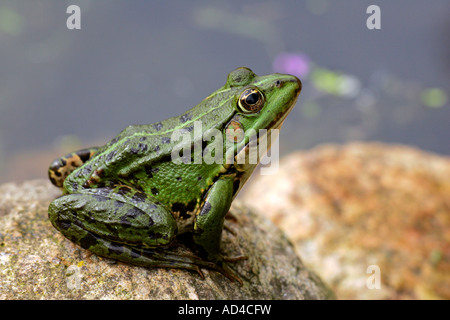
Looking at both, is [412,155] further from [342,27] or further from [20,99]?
[20,99]

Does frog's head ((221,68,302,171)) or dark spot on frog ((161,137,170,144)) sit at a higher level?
frog's head ((221,68,302,171))

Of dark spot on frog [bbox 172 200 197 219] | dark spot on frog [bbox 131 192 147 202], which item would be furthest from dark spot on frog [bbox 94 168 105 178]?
dark spot on frog [bbox 172 200 197 219]

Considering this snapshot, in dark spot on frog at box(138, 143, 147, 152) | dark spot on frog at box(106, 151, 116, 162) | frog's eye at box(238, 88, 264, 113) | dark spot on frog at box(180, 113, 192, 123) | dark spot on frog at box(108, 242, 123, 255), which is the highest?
frog's eye at box(238, 88, 264, 113)

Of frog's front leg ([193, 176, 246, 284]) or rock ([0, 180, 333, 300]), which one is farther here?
frog's front leg ([193, 176, 246, 284])

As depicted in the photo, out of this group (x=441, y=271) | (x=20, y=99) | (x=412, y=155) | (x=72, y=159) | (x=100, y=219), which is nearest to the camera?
(x=100, y=219)

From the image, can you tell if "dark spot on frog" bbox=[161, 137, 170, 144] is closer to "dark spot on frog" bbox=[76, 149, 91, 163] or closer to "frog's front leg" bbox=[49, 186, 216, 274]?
"frog's front leg" bbox=[49, 186, 216, 274]

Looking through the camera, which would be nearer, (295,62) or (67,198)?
(67,198)

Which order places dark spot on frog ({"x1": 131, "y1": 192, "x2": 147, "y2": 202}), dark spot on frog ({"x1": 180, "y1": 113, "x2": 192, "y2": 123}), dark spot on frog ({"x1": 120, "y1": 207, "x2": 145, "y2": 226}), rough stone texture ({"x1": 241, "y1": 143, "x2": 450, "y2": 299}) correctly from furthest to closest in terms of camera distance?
rough stone texture ({"x1": 241, "y1": 143, "x2": 450, "y2": 299}) → dark spot on frog ({"x1": 180, "y1": 113, "x2": 192, "y2": 123}) → dark spot on frog ({"x1": 131, "y1": 192, "x2": 147, "y2": 202}) → dark spot on frog ({"x1": 120, "y1": 207, "x2": 145, "y2": 226})

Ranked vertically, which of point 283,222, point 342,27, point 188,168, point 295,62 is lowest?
point 283,222
